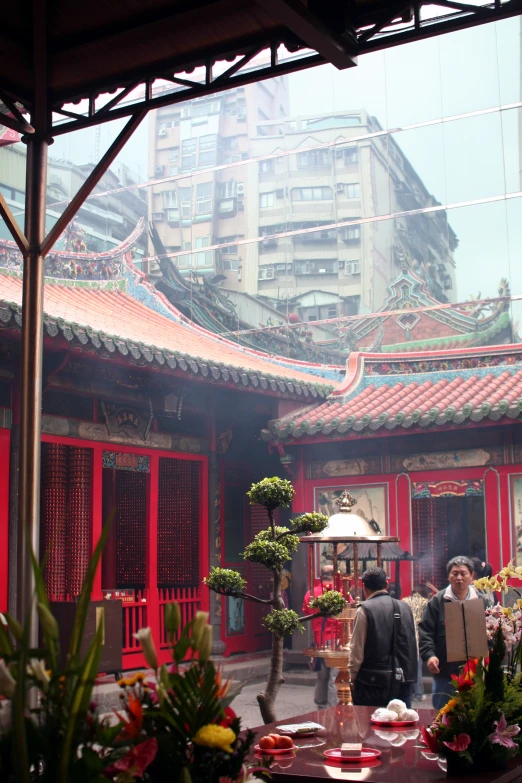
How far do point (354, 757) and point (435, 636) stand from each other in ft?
7.62

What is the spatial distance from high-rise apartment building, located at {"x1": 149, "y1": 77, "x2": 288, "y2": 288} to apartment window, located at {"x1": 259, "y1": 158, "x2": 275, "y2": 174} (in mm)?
302

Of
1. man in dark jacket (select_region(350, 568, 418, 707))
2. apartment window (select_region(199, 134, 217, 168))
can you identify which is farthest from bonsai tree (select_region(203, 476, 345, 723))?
apartment window (select_region(199, 134, 217, 168))

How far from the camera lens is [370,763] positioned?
3.31 meters

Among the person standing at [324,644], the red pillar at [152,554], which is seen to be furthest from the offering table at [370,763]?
the red pillar at [152,554]

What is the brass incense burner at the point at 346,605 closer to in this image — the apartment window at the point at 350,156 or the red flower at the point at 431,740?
the red flower at the point at 431,740

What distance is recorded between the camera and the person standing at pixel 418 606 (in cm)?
927

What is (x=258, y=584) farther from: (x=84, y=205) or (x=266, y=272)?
(x=84, y=205)

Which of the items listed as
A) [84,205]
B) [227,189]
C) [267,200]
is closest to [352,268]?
[267,200]

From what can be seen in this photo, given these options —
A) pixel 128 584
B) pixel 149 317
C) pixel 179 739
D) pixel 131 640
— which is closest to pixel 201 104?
pixel 149 317

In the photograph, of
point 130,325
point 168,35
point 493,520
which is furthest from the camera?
point 130,325

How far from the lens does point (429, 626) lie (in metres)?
5.59

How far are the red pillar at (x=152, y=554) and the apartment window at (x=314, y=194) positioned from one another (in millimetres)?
7473

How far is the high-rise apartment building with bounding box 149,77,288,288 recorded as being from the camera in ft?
56.7

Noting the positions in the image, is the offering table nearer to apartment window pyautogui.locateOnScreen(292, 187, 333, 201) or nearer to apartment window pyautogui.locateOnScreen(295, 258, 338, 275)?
apartment window pyautogui.locateOnScreen(295, 258, 338, 275)
